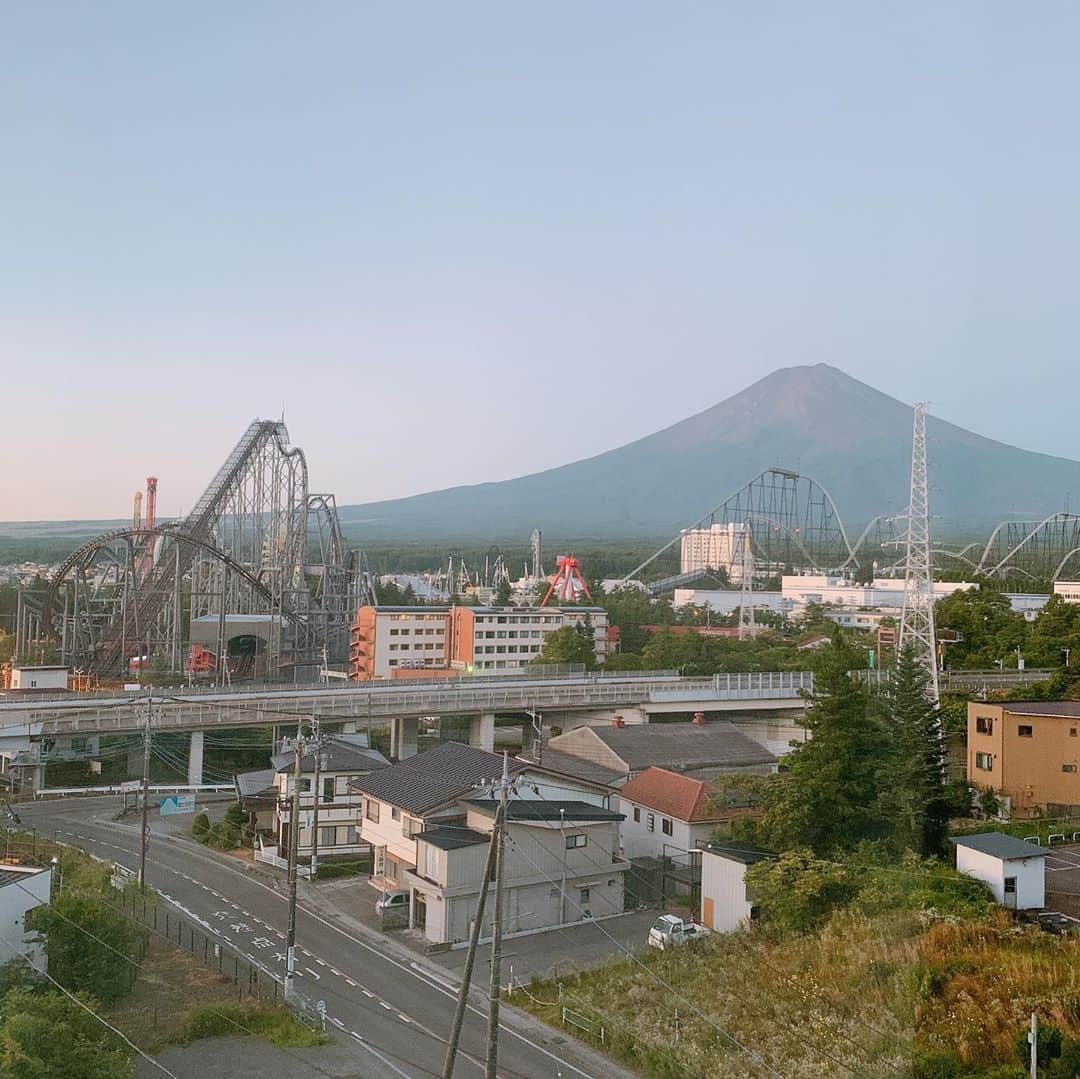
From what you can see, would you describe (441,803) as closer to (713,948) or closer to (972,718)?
(713,948)

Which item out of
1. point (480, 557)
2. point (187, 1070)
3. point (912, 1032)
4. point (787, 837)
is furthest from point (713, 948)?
point (480, 557)

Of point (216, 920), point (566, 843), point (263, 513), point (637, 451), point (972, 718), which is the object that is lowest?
point (216, 920)

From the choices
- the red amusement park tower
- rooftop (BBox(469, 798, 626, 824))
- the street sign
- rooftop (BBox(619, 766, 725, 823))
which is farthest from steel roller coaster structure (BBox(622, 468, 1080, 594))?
rooftop (BBox(469, 798, 626, 824))

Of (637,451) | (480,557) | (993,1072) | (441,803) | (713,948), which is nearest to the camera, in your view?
(993,1072)

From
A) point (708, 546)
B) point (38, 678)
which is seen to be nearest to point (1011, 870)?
point (38, 678)

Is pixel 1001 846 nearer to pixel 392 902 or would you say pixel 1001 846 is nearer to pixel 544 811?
pixel 544 811

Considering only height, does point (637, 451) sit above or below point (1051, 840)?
above

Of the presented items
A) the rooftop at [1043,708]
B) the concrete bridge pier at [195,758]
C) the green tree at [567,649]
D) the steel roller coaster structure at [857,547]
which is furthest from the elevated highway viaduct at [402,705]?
the steel roller coaster structure at [857,547]
